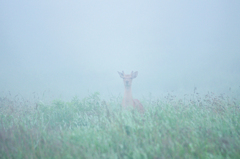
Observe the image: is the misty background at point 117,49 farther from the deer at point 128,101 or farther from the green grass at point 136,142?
the green grass at point 136,142

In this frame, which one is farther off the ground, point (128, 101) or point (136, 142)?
point (128, 101)

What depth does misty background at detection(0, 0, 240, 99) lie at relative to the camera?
17.0 meters

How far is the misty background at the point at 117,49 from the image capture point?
17.0 m

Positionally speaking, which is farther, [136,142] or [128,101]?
[128,101]

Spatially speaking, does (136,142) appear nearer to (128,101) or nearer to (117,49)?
(128,101)

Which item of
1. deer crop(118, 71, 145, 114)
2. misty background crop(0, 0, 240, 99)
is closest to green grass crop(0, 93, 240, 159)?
deer crop(118, 71, 145, 114)

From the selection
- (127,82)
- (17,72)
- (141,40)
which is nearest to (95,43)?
(141,40)

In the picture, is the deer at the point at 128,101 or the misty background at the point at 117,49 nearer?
the deer at the point at 128,101

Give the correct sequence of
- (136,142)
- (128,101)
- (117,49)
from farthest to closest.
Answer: (117,49), (128,101), (136,142)

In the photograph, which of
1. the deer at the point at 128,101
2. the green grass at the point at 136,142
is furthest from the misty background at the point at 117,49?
the green grass at the point at 136,142

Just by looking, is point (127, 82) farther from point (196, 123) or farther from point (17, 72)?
point (17, 72)

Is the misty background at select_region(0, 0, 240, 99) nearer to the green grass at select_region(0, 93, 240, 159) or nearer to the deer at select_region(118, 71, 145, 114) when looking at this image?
the deer at select_region(118, 71, 145, 114)

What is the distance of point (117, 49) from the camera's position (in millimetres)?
37562

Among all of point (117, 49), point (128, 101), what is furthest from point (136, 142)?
point (117, 49)
